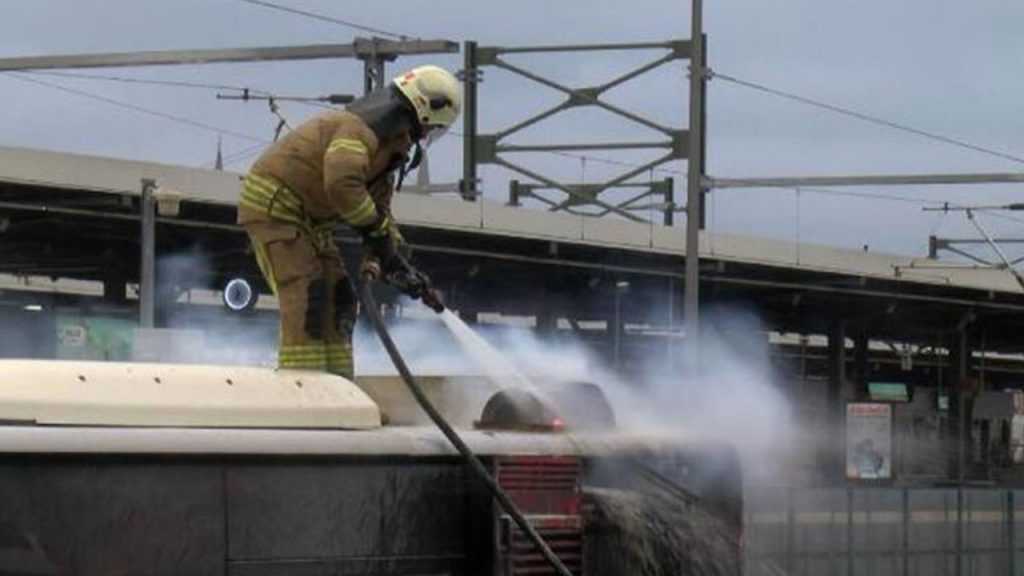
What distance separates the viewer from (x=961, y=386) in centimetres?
4512

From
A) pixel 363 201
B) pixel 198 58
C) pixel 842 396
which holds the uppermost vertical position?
pixel 198 58

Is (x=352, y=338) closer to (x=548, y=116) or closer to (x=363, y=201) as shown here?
(x=363, y=201)

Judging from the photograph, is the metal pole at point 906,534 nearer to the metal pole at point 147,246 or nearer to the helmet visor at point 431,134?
the helmet visor at point 431,134

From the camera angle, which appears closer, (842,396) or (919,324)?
(842,396)

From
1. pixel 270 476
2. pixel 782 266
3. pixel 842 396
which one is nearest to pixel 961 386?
pixel 842 396

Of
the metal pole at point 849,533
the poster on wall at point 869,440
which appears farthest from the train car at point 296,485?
the poster on wall at point 869,440

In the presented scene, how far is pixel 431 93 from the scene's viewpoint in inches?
221

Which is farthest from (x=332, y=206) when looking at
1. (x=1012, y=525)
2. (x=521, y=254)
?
(x=521, y=254)

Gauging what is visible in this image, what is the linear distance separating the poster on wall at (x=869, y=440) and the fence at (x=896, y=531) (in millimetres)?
14679

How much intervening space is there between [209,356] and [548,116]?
26184 millimetres

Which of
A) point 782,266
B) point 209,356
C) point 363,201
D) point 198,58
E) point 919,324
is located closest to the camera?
point 363,201

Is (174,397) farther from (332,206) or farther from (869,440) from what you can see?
(869,440)

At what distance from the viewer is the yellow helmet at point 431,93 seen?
5.61 metres

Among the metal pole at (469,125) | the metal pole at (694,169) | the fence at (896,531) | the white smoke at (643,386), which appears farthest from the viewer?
the metal pole at (469,125)
